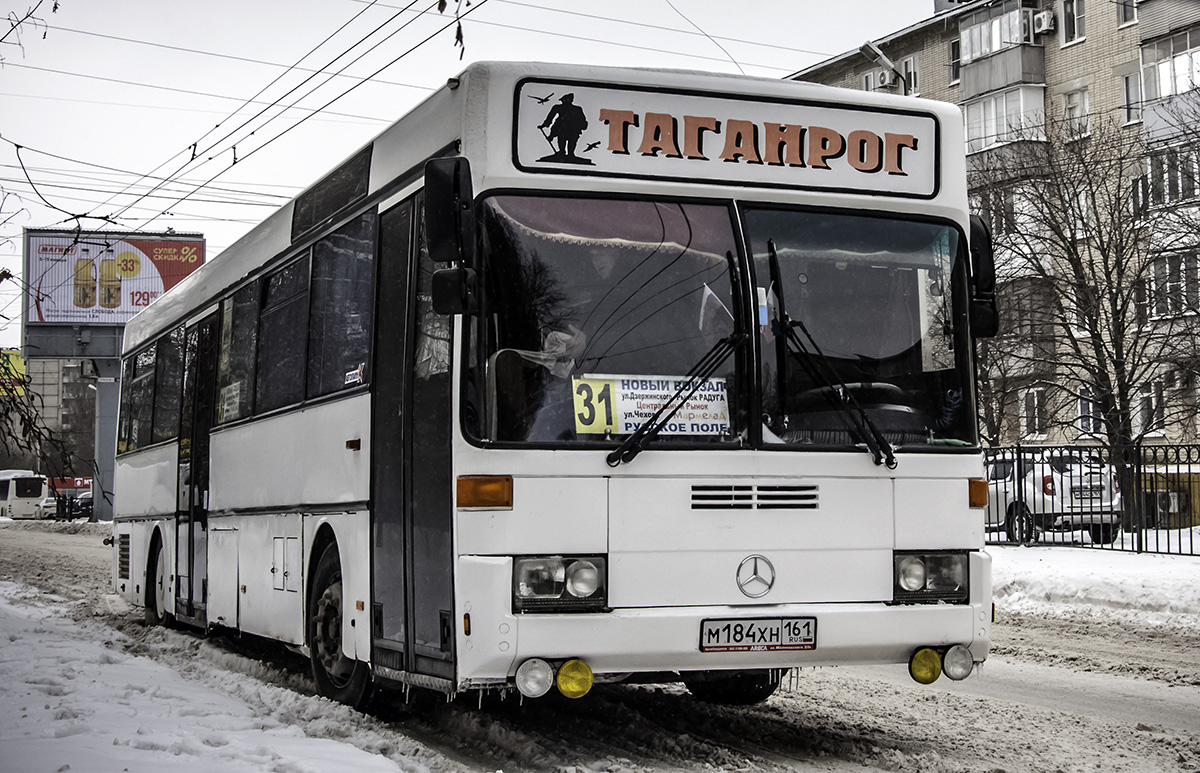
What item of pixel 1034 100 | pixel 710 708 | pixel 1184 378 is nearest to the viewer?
pixel 710 708

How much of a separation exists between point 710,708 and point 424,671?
207 centimetres

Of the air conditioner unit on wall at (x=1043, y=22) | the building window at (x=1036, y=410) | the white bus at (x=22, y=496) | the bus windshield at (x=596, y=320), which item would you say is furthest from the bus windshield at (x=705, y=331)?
the white bus at (x=22, y=496)

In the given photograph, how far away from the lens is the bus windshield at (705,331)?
20.8ft

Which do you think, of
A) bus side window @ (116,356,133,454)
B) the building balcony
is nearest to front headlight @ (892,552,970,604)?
bus side window @ (116,356,133,454)

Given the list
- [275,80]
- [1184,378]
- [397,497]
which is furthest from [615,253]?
[1184,378]

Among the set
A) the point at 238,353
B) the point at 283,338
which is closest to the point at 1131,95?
the point at 238,353

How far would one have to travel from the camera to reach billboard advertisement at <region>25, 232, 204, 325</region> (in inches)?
2176

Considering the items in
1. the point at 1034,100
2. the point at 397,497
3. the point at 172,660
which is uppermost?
the point at 1034,100

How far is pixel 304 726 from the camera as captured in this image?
23.9ft

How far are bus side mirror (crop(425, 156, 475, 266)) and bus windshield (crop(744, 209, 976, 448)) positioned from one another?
1410mm

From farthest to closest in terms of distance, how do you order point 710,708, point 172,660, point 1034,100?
point 1034,100 < point 172,660 < point 710,708

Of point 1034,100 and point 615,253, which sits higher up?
point 1034,100

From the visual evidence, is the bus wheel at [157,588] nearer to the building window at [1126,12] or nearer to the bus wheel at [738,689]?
the bus wheel at [738,689]

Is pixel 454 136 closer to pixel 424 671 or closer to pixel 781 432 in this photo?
pixel 781 432
